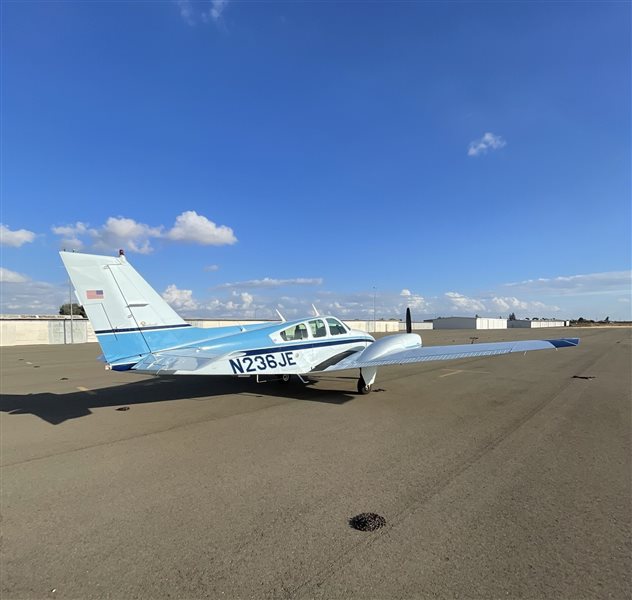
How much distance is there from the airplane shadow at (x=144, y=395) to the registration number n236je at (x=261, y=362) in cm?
116

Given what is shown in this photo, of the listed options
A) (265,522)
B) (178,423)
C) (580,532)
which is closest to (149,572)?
(265,522)

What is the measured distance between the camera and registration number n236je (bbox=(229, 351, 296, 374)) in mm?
9172

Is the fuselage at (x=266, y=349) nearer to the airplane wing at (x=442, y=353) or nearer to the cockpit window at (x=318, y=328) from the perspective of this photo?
the cockpit window at (x=318, y=328)

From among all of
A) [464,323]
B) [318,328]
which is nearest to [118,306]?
[318,328]

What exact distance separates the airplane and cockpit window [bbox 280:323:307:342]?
0.03 m

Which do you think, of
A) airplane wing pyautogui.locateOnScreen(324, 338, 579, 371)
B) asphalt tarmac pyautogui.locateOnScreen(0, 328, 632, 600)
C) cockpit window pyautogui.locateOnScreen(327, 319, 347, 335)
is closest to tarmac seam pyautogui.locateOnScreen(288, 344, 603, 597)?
asphalt tarmac pyautogui.locateOnScreen(0, 328, 632, 600)

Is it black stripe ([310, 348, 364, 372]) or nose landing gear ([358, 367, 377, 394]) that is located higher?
black stripe ([310, 348, 364, 372])

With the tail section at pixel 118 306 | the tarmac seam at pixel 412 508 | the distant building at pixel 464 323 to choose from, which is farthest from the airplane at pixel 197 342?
the distant building at pixel 464 323

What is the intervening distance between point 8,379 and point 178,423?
10.8 metres

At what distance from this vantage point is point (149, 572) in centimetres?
A: 317

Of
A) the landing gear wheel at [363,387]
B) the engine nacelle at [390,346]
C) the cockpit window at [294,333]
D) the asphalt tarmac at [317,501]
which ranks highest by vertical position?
the cockpit window at [294,333]

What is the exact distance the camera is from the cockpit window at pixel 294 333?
1035cm

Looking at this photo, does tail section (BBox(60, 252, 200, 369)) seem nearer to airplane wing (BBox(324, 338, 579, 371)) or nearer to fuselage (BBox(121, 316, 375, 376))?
fuselage (BBox(121, 316, 375, 376))

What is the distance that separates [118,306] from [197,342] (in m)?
1.91
